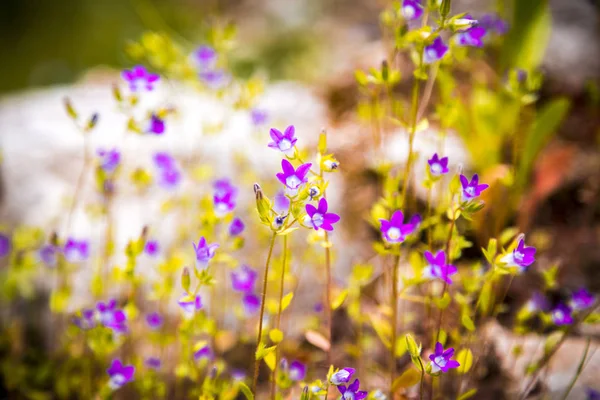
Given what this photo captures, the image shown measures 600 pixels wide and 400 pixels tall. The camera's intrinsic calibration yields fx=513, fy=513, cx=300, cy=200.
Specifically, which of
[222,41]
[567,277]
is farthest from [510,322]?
[222,41]

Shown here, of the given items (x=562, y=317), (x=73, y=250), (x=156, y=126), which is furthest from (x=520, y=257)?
(x=73, y=250)

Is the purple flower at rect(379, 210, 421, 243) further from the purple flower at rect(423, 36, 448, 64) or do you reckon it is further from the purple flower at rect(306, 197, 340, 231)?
the purple flower at rect(423, 36, 448, 64)

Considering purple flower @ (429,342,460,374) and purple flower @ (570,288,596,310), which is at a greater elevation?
purple flower @ (570,288,596,310)

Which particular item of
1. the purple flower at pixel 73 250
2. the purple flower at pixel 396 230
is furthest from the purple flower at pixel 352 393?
the purple flower at pixel 73 250

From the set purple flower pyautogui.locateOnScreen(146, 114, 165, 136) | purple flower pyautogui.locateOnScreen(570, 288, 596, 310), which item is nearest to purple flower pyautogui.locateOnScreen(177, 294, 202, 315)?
purple flower pyautogui.locateOnScreen(146, 114, 165, 136)

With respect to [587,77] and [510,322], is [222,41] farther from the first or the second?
[587,77]

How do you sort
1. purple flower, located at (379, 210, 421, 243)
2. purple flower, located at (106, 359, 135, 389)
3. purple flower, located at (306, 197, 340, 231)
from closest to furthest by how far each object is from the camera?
purple flower, located at (306, 197, 340, 231), purple flower, located at (379, 210, 421, 243), purple flower, located at (106, 359, 135, 389)

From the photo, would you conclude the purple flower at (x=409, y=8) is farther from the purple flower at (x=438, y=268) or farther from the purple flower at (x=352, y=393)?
the purple flower at (x=352, y=393)

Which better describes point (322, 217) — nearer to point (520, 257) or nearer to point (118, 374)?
point (520, 257)
